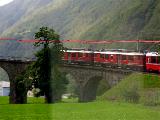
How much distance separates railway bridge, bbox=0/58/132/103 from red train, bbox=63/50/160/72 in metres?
1.06

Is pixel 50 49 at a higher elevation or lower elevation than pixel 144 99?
higher

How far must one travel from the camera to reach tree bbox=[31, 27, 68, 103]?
59.4 meters

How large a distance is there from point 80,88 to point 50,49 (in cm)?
1867

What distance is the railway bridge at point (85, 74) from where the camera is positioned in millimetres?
68000

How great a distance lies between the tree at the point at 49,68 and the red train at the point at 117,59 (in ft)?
29.7

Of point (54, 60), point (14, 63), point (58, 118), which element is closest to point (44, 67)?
point (54, 60)

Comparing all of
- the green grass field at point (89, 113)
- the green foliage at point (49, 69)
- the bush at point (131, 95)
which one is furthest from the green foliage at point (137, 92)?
the green foliage at point (49, 69)

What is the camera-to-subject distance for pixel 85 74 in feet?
249

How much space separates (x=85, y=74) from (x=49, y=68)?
16.0m

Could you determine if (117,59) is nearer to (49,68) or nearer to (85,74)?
(85,74)

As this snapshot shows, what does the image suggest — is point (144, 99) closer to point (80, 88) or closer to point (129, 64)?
point (129, 64)

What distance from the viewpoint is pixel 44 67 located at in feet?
200

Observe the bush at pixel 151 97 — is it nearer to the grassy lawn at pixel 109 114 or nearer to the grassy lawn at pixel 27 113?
the grassy lawn at pixel 109 114

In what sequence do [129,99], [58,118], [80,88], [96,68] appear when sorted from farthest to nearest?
[80,88]
[96,68]
[129,99]
[58,118]
